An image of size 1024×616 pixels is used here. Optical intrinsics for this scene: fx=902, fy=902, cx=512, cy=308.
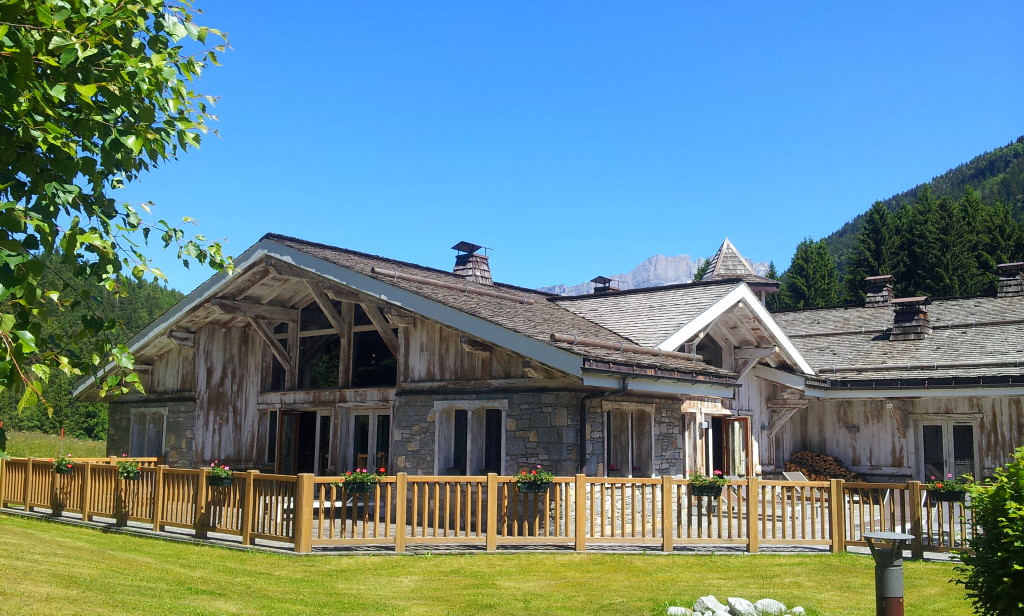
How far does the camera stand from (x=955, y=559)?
11.6m

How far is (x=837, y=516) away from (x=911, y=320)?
1124cm

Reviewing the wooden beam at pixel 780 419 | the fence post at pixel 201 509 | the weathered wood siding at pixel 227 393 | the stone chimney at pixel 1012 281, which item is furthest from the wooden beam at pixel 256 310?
the stone chimney at pixel 1012 281

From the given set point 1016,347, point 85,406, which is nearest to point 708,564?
point 1016,347

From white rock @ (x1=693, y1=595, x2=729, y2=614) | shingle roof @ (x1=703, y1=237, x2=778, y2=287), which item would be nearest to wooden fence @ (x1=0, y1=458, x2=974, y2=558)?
white rock @ (x1=693, y1=595, x2=729, y2=614)

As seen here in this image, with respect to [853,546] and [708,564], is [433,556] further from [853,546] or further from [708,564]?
[853,546]

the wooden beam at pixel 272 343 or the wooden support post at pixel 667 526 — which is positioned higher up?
the wooden beam at pixel 272 343

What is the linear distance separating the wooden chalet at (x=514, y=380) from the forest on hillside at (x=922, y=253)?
22.0 meters

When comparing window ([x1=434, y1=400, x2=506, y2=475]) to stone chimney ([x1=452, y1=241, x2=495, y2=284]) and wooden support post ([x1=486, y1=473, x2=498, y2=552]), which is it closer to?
wooden support post ([x1=486, y1=473, x2=498, y2=552])

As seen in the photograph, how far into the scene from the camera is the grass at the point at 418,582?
8.82 m

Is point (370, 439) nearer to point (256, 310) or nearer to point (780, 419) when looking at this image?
point (256, 310)

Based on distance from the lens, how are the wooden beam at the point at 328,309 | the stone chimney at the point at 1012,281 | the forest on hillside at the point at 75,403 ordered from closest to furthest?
1. the wooden beam at the point at 328,309
2. the stone chimney at the point at 1012,281
3. the forest on hillside at the point at 75,403

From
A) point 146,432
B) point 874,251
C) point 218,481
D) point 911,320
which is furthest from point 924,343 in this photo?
point 874,251

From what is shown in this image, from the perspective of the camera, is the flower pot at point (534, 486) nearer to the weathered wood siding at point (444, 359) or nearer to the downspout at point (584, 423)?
the downspout at point (584, 423)

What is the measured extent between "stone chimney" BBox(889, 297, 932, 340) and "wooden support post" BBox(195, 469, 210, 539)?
1649 cm
